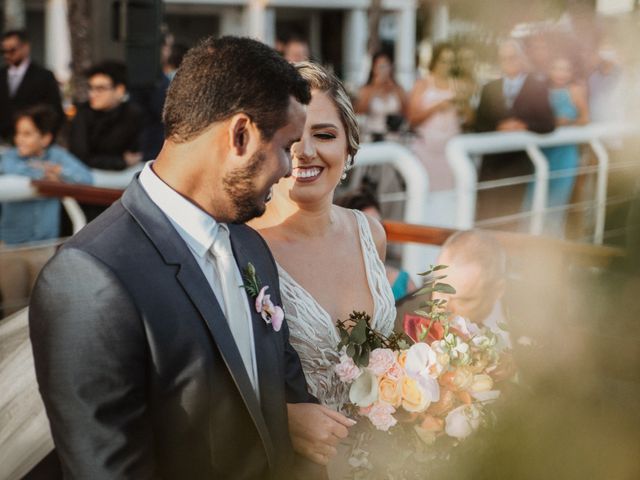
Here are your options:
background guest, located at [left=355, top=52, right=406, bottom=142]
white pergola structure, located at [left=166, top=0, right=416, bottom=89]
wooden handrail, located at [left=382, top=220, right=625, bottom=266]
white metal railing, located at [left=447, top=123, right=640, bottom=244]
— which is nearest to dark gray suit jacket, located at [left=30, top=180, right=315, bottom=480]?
wooden handrail, located at [left=382, top=220, right=625, bottom=266]

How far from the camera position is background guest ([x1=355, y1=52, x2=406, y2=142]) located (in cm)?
806

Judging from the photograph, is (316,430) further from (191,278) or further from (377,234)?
(377,234)

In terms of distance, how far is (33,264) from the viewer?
380 cm

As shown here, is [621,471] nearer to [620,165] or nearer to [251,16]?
[620,165]

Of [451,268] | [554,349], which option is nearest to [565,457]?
[554,349]

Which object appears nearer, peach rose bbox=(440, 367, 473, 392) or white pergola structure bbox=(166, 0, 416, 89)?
peach rose bbox=(440, 367, 473, 392)

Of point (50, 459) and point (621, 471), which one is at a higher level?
point (621, 471)

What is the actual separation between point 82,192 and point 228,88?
2.82 meters

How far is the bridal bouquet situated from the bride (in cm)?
19

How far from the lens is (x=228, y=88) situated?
1.33 meters

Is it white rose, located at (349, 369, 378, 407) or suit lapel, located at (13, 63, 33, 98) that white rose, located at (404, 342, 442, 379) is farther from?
suit lapel, located at (13, 63, 33, 98)

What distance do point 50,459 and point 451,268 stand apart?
1.23 m

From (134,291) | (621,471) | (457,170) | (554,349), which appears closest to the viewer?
(621,471)

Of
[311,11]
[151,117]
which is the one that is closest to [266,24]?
[311,11]
